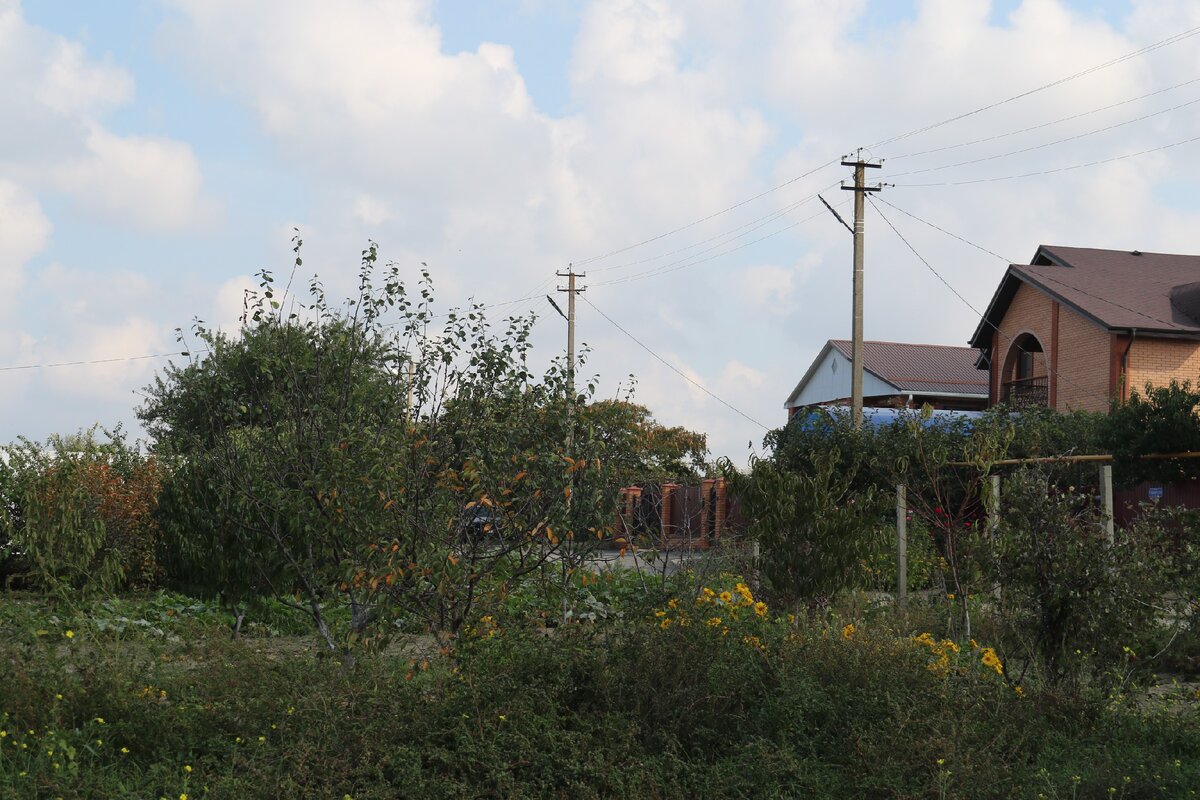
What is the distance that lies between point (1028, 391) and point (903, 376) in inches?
416

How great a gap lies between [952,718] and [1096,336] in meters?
23.0

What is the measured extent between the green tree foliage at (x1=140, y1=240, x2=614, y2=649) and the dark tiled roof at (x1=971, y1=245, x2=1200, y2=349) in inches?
859

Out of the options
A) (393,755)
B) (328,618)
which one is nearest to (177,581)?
(328,618)

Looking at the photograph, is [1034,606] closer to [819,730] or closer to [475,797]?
[819,730]

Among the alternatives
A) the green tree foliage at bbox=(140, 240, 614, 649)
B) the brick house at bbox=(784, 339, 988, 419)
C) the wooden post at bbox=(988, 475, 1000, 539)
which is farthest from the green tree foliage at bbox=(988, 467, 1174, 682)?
the brick house at bbox=(784, 339, 988, 419)

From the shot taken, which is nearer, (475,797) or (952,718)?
(475,797)

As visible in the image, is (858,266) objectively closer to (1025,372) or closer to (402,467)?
(1025,372)

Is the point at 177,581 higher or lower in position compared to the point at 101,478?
lower

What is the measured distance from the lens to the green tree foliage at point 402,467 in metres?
6.79

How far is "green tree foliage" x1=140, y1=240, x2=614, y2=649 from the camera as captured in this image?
6789 millimetres

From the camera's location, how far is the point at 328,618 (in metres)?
11.0

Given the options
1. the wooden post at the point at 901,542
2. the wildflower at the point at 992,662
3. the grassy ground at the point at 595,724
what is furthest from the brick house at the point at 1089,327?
the grassy ground at the point at 595,724

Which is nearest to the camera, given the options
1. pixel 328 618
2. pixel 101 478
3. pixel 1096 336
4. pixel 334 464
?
pixel 334 464

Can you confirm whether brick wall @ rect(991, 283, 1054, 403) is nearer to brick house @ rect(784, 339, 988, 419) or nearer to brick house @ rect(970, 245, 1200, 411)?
brick house @ rect(970, 245, 1200, 411)
